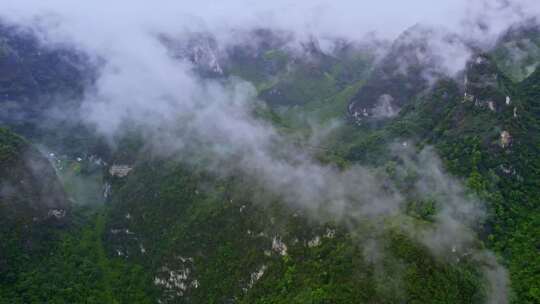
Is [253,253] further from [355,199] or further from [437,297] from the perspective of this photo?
[437,297]

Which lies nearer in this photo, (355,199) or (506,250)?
(506,250)

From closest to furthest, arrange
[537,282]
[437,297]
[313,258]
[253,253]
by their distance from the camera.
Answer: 1. [437,297]
2. [537,282]
3. [313,258]
4. [253,253]

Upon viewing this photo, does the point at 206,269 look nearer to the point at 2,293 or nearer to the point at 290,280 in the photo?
the point at 290,280

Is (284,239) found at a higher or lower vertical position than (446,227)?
lower

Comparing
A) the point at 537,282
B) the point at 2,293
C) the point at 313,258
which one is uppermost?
the point at 537,282

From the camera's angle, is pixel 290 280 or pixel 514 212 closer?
pixel 290 280

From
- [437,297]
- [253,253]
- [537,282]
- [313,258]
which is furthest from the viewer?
[253,253]

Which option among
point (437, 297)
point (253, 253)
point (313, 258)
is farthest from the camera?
point (253, 253)

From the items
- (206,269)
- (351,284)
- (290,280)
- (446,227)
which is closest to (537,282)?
(446,227)

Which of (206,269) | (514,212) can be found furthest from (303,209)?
(514,212)
